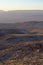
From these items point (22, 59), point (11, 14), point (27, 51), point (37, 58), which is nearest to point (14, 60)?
point (22, 59)

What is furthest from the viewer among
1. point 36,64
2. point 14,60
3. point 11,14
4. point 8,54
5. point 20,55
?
point 11,14

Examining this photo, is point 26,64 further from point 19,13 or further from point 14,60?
point 19,13

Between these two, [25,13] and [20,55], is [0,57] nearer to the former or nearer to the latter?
[20,55]

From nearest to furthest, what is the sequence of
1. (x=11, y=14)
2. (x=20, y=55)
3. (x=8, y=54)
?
1. (x=20, y=55)
2. (x=8, y=54)
3. (x=11, y=14)

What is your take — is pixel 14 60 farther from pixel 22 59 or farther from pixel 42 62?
pixel 42 62

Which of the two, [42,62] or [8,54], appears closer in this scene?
[42,62]

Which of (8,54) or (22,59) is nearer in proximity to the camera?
(22,59)

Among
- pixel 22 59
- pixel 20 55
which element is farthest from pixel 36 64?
pixel 20 55

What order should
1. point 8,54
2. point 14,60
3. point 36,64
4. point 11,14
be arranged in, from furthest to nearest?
point 11,14
point 8,54
point 14,60
point 36,64
